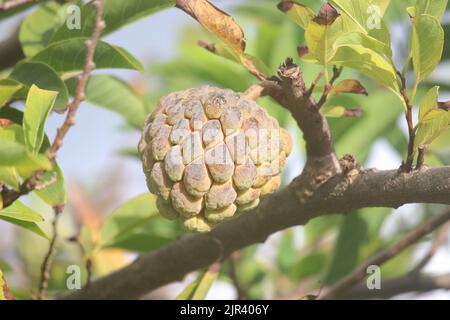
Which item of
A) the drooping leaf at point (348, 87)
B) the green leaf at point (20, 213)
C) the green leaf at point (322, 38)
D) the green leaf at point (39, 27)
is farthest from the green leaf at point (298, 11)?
the green leaf at point (39, 27)

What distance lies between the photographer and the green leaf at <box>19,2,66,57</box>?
67.9 inches

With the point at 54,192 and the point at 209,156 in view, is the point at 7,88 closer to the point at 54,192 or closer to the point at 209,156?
the point at 54,192

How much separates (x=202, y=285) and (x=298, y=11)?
68 cm

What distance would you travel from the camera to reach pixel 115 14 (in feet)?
→ 4.86

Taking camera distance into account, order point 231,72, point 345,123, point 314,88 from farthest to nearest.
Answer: point 231,72
point 345,123
point 314,88

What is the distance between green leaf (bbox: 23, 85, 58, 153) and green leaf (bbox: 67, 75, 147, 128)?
51cm

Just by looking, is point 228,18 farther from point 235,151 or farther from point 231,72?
point 231,72

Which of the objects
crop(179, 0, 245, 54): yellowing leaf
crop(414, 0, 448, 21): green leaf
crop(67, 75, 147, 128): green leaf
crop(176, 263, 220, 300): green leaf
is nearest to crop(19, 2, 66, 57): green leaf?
crop(67, 75, 147, 128): green leaf

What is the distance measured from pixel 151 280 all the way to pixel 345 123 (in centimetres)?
85

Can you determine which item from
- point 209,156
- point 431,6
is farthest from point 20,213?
point 431,6

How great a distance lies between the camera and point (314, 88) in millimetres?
1399


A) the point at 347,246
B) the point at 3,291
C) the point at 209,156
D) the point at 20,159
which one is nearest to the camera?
the point at 20,159

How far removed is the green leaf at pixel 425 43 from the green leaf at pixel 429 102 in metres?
0.08
